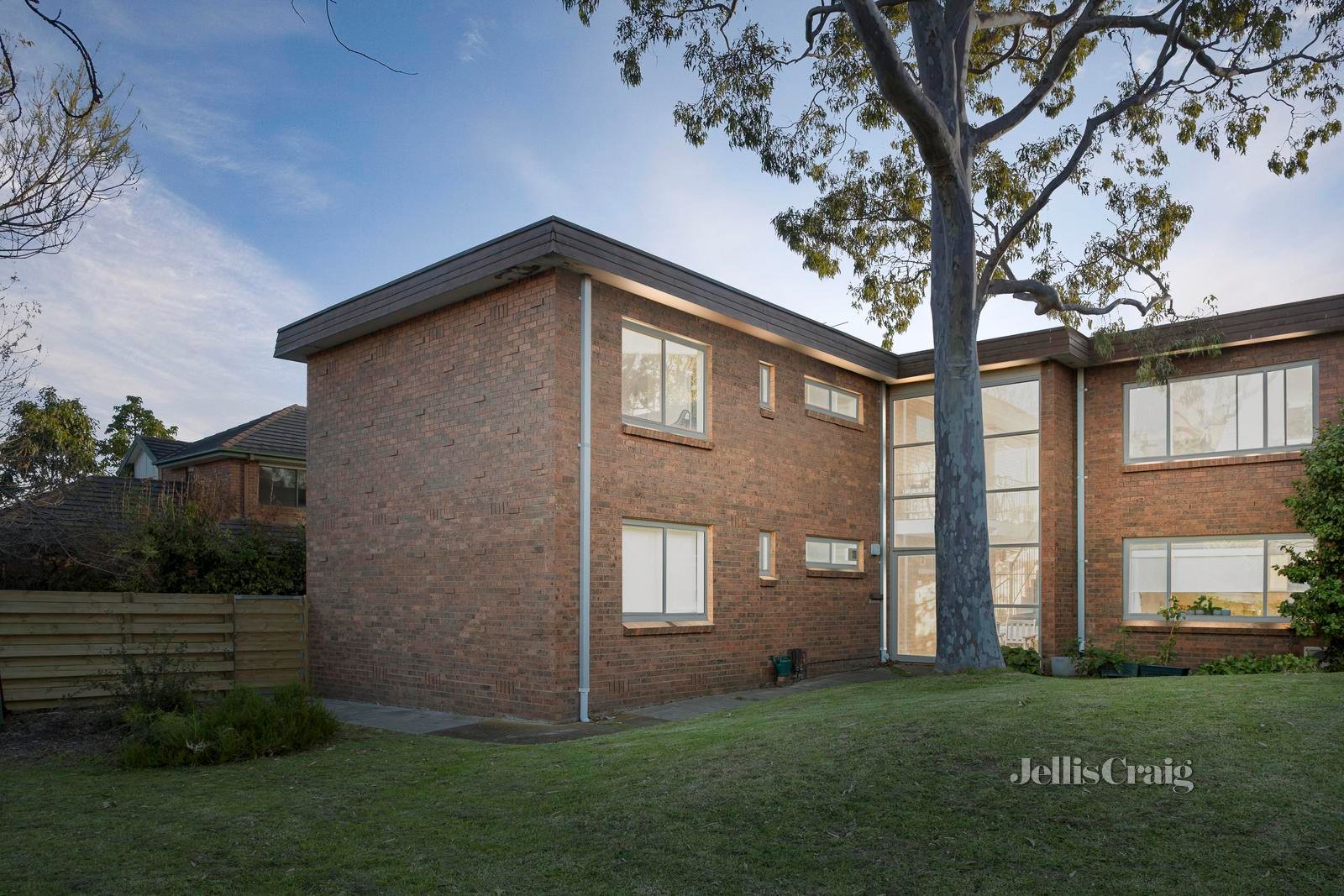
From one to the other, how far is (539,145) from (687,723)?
8432 millimetres

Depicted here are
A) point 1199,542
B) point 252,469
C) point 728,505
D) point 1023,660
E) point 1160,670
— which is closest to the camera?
point 728,505

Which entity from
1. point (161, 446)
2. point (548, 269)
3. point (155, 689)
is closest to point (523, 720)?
point (155, 689)

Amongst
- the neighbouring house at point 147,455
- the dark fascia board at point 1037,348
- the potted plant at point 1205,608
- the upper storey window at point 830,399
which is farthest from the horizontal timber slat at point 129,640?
the neighbouring house at point 147,455

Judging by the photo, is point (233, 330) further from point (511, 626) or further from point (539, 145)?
point (511, 626)

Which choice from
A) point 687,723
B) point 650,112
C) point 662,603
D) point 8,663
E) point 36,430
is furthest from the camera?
point 650,112

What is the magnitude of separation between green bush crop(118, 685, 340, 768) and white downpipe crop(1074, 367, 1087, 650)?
503 inches

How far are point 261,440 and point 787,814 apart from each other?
958 inches

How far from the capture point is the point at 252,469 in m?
25.8

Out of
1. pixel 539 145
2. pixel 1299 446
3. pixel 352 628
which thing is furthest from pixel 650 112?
pixel 1299 446

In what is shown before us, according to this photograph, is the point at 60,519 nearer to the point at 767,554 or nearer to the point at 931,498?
the point at 767,554

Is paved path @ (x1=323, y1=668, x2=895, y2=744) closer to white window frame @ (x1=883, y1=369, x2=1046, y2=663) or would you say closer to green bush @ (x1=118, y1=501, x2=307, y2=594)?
green bush @ (x1=118, y1=501, x2=307, y2=594)

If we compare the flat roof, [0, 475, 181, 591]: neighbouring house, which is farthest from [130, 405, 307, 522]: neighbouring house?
the flat roof

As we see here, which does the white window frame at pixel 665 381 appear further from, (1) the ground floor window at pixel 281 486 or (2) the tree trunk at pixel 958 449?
(1) the ground floor window at pixel 281 486

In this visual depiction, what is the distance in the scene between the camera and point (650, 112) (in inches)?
554
